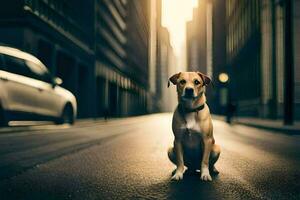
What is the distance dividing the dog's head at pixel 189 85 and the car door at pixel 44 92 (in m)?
8.24

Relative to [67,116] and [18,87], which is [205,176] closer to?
[18,87]

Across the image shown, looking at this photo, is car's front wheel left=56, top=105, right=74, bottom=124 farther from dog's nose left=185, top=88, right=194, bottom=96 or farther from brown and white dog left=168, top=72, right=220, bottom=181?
dog's nose left=185, top=88, right=194, bottom=96

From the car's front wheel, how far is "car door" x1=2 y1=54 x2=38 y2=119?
2.16m

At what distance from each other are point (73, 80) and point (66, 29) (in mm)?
4060

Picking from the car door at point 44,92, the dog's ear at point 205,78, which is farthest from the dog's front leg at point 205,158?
the car door at point 44,92

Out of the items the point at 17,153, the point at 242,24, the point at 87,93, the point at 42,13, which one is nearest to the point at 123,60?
the point at 242,24

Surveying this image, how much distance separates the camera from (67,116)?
14.4 meters

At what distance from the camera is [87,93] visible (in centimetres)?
3528

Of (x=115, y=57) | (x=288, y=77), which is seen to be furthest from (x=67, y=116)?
(x=115, y=57)

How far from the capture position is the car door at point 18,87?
1032cm

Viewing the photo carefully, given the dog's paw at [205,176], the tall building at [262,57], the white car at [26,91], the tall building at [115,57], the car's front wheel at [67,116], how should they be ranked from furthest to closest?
the tall building at [115,57] < the tall building at [262,57] < the car's front wheel at [67,116] < the white car at [26,91] < the dog's paw at [205,176]

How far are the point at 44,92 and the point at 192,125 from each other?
349 inches

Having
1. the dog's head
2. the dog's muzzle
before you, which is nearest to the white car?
the dog's head

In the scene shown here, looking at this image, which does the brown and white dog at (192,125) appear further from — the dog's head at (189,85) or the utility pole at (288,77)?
the utility pole at (288,77)
